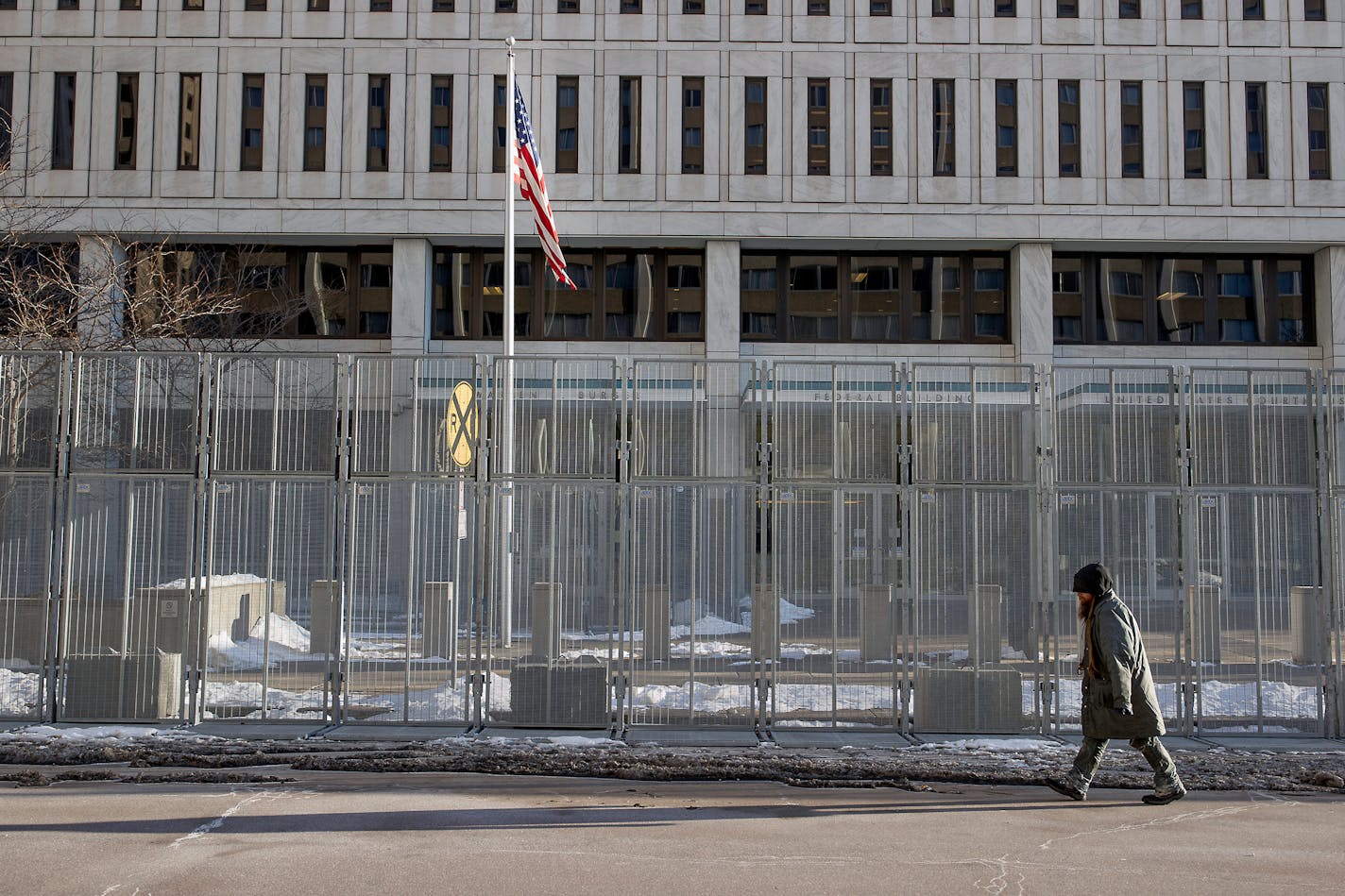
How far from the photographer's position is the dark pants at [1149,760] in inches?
321

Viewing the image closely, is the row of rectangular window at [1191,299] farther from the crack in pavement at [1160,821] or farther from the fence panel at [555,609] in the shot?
the crack in pavement at [1160,821]

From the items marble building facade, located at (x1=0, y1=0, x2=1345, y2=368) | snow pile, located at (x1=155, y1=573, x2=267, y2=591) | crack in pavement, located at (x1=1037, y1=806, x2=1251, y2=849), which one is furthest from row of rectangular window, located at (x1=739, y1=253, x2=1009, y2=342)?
crack in pavement, located at (x1=1037, y1=806, x2=1251, y2=849)

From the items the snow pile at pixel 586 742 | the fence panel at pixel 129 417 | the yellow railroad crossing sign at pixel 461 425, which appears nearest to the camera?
the snow pile at pixel 586 742

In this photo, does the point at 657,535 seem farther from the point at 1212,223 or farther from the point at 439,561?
the point at 1212,223

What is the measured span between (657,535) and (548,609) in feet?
3.95

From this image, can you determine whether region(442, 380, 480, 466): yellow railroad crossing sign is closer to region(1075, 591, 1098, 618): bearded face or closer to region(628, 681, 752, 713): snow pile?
region(628, 681, 752, 713): snow pile

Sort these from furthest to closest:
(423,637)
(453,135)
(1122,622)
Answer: (453,135), (423,637), (1122,622)

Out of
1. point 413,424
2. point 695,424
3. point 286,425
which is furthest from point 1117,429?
point 286,425

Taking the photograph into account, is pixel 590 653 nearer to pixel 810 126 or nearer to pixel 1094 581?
pixel 1094 581

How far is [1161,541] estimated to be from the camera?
11125 millimetres

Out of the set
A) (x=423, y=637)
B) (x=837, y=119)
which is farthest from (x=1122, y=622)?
(x=837, y=119)

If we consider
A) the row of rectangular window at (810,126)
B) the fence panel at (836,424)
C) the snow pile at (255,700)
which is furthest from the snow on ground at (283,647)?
the row of rectangular window at (810,126)

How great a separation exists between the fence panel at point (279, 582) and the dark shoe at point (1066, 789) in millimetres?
6260

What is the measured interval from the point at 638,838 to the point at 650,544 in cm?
399
